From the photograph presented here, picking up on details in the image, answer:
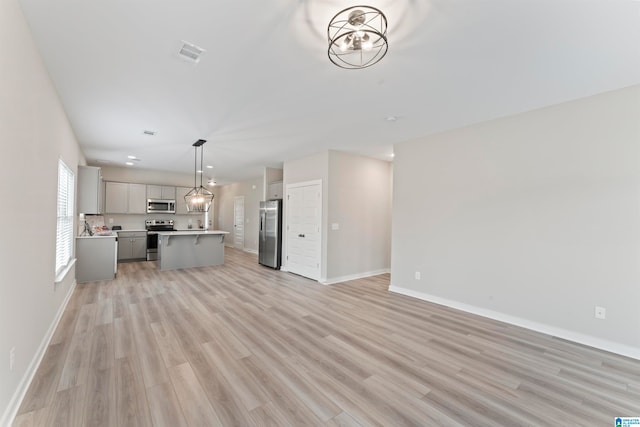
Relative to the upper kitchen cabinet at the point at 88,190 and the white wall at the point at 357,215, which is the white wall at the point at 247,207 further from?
the upper kitchen cabinet at the point at 88,190

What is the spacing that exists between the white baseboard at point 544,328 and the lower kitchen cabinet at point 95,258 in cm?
603

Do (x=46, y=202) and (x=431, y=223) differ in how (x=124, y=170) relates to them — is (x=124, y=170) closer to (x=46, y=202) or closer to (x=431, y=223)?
(x=46, y=202)

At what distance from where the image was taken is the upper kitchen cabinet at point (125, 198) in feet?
25.9

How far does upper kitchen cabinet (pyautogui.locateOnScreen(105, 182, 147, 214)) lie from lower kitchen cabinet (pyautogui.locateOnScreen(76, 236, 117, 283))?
9.86 ft

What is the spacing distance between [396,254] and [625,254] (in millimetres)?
2829

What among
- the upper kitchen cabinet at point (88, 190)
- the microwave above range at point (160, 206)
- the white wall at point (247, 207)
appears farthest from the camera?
the white wall at point (247, 207)

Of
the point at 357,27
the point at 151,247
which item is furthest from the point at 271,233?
the point at 357,27

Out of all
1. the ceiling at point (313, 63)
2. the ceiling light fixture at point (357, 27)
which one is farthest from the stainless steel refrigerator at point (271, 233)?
the ceiling light fixture at point (357, 27)

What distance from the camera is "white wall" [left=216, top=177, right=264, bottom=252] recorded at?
376 inches

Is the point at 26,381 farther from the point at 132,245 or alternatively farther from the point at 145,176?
the point at 145,176

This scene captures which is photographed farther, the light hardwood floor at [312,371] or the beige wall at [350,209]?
the beige wall at [350,209]

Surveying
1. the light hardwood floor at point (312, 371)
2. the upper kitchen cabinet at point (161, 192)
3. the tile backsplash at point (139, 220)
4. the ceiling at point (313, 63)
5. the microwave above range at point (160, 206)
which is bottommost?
the light hardwood floor at point (312, 371)

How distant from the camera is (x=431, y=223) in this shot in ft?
14.8

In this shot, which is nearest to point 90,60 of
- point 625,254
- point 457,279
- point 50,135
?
point 50,135
